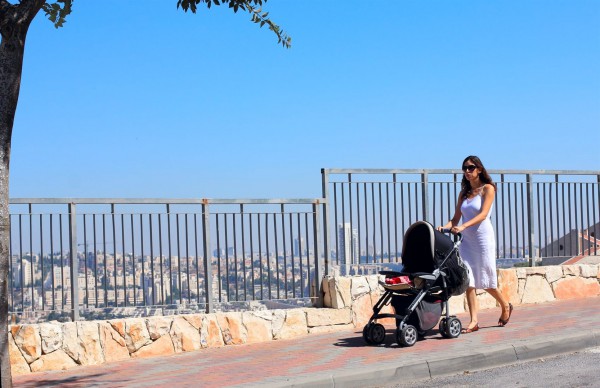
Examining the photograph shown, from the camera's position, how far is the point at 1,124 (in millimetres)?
8133

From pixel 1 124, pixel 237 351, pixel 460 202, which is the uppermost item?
pixel 1 124

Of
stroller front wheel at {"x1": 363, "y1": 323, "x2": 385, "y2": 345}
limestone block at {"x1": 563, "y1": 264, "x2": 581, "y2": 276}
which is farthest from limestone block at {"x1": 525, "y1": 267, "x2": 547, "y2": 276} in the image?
stroller front wheel at {"x1": 363, "y1": 323, "x2": 385, "y2": 345}

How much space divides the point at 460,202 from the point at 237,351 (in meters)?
3.44

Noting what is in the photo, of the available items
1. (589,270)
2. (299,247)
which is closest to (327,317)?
(299,247)

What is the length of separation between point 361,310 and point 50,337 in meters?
4.45

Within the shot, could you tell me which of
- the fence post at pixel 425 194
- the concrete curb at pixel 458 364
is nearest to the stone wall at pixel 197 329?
the fence post at pixel 425 194

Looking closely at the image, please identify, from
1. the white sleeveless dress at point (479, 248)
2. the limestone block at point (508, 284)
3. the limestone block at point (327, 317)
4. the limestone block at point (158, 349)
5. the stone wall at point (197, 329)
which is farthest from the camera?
the limestone block at point (508, 284)

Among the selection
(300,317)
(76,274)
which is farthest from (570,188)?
(76,274)

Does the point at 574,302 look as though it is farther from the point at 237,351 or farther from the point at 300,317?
the point at 237,351

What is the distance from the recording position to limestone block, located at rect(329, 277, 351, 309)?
1293 cm

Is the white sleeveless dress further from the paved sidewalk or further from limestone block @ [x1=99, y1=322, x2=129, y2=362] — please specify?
limestone block @ [x1=99, y1=322, x2=129, y2=362]

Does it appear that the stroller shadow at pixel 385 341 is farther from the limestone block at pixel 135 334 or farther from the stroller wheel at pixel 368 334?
the limestone block at pixel 135 334

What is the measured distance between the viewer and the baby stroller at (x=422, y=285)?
422 inches

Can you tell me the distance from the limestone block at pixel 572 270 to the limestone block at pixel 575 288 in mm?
69
